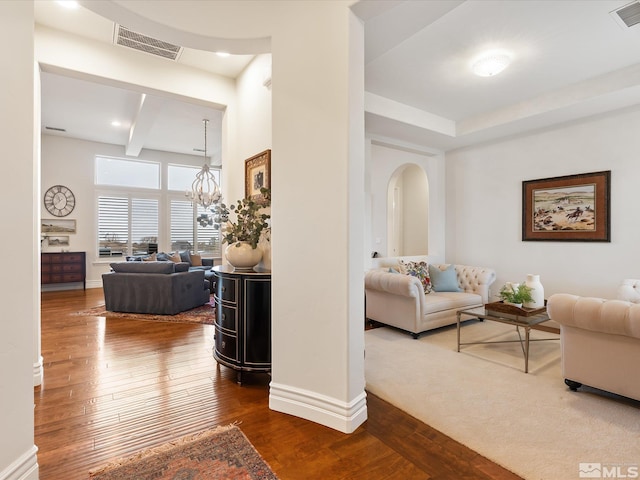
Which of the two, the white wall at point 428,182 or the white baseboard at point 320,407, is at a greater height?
the white wall at point 428,182

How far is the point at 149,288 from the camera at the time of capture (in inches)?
205

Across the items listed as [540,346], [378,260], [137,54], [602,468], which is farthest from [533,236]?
[137,54]

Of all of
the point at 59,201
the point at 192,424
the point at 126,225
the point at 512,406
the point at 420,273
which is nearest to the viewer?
the point at 192,424

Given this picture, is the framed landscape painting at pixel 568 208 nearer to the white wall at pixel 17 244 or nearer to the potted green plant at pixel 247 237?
the potted green plant at pixel 247 237

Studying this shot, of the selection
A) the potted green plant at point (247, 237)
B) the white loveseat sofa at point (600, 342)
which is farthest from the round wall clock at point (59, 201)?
the white loveseat sofa at point (600, 342)

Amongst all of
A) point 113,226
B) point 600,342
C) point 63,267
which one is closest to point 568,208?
point 600,342

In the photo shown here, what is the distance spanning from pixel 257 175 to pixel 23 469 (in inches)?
102

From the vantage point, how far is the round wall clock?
7.52 metres

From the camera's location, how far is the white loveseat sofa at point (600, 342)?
2.22m

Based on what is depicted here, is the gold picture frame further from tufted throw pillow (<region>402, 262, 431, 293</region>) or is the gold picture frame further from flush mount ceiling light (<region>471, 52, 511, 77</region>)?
tufted throw pillow (<region>402, 262, 431, 293</region>)

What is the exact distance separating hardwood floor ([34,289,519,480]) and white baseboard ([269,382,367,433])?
5 centimetres

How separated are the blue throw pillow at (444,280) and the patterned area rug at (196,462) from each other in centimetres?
367

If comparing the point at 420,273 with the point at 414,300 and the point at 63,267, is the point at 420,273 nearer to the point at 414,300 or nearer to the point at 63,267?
the point at 414,300

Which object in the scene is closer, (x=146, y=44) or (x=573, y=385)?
(x=573, y=385)
